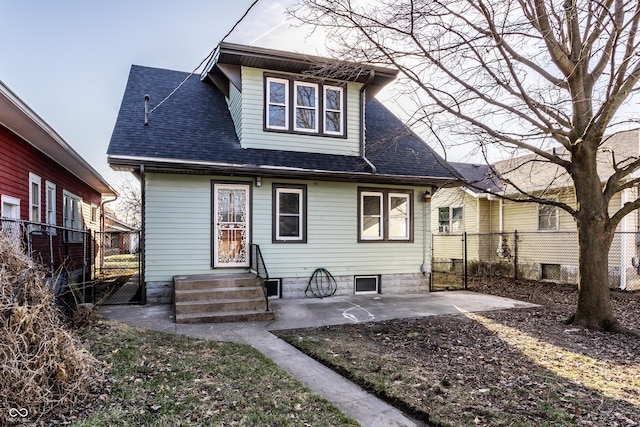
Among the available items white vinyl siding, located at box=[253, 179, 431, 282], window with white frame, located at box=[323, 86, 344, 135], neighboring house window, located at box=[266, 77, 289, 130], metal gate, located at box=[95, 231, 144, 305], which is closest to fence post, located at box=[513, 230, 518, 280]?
white vinyl siding, located at box=[253, 179, 431, 282]

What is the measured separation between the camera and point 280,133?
9602 mm

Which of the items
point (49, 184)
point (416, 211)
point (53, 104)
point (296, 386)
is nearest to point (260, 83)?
point (416, 211)

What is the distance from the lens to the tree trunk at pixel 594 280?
666cm

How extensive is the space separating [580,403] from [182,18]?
7933 mm

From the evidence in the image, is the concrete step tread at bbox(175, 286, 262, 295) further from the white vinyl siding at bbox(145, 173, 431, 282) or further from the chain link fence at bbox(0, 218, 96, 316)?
the chain link fence at bbox(0, 218, 96, 316)

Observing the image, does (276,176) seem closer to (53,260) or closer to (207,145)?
(207,145)

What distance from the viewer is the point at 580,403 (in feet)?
12.4

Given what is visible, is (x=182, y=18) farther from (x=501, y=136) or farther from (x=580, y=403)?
(x=580, y=403)

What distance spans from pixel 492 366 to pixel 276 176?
19.8 feet

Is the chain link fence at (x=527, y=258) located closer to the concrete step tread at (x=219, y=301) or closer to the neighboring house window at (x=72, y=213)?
the concrete step tread at (x=219, y=301)

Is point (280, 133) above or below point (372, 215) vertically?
above

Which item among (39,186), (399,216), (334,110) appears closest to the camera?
(39,186)

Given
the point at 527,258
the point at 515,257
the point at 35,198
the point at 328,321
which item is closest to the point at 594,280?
the point at 328,321

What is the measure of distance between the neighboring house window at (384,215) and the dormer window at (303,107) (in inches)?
73.8
